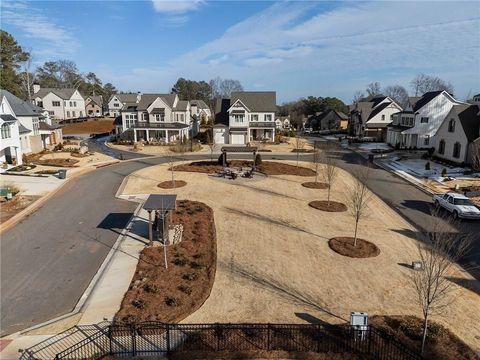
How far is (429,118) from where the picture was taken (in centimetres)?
5834

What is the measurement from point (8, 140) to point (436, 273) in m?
45.5

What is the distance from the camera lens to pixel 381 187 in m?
35.8

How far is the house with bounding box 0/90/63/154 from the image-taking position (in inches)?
1988

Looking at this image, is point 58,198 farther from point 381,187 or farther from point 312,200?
point 381,187

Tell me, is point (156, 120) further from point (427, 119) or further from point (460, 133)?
point (460, 133)

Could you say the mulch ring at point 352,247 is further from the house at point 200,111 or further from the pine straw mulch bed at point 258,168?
the house at point 200,111

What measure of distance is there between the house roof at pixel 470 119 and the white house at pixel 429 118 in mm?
11869

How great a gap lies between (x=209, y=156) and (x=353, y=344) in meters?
43.7

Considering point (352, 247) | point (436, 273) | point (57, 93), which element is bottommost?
point (352, 247)

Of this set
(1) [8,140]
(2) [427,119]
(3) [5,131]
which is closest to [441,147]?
(2) [427,119]

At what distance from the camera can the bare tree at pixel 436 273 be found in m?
12.7

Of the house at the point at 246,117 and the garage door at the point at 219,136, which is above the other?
the house at the point at 246,117

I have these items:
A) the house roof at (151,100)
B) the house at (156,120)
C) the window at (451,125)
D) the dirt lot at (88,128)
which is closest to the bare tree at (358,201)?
the window at (451,125)

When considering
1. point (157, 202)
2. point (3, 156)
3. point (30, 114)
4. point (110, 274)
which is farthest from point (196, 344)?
point (30, 114)
